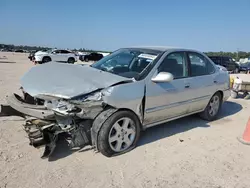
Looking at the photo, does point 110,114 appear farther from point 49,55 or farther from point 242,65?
point 242,65

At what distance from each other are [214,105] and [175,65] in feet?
5.89

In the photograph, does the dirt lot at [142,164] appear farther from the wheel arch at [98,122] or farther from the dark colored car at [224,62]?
the dark colored car at [224,62]

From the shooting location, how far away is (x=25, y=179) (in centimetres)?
289

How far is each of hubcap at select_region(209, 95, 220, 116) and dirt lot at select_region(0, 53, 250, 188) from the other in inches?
37.8

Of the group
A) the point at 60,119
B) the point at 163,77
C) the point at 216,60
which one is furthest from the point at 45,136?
the point at 216,60

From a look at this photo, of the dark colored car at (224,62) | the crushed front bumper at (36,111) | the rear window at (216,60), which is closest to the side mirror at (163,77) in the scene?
the crushed front bumper at (36,111)

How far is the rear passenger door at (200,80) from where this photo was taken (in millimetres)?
4742

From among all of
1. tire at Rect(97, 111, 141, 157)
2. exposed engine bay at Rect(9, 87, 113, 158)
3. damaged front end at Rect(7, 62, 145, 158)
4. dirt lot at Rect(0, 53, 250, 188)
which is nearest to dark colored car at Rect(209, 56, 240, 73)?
dirt lot at Rect(0, 53, 250, 188)

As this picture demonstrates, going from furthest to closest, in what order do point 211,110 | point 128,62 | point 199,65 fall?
point 211,110 < point 199,65 < point 128,62

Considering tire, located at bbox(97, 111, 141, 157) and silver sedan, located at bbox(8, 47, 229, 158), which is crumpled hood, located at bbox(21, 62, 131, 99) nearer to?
silver sedan, located at bbox(8, 47, 229, 158)

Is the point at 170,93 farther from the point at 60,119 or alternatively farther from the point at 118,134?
the point at 60,119

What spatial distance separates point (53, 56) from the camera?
992 inches

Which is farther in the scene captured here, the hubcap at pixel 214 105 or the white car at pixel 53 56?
the white car at pixel 53 56

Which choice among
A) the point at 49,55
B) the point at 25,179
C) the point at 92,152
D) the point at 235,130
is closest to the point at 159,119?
the point at 92,152
